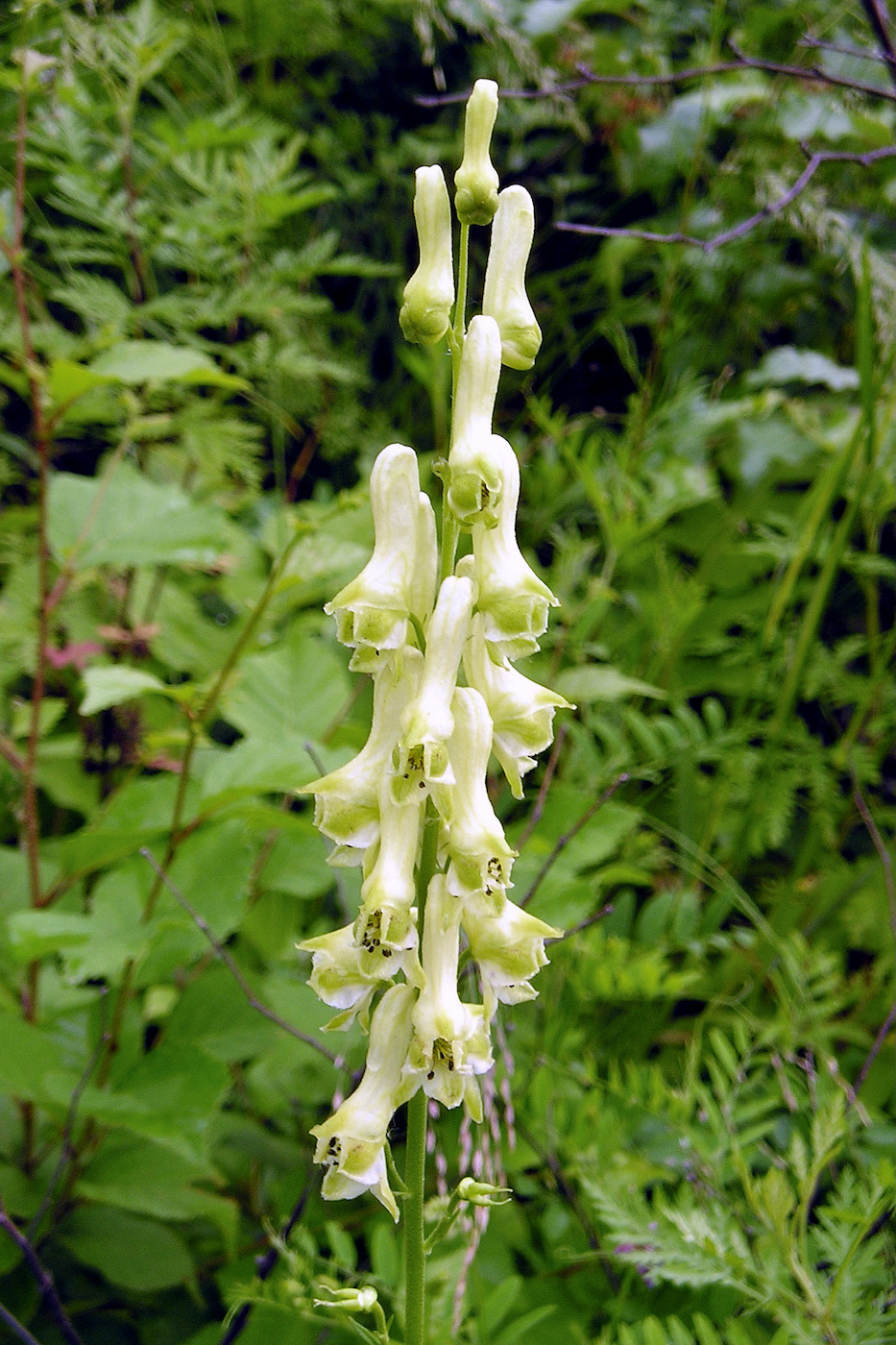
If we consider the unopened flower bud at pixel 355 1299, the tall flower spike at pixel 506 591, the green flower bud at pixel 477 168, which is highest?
the green flower bud at pixel 477 168

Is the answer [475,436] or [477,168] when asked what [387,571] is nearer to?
[475,436]

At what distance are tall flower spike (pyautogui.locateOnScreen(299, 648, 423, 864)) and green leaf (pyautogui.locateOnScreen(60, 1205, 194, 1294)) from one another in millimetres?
754

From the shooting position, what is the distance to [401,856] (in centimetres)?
87

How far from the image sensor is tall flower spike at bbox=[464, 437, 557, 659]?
2.87 ft

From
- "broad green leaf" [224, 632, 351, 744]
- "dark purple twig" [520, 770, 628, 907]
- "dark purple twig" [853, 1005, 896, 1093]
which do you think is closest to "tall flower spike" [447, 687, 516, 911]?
"dark purple twig" [520, 770, 628, 907]

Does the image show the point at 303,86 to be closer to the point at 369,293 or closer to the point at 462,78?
the point at 462,78

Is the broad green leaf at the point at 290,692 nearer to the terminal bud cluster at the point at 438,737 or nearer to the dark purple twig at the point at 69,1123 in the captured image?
the dark purple twig at the point at 69,1123

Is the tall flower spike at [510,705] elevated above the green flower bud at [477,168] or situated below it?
below

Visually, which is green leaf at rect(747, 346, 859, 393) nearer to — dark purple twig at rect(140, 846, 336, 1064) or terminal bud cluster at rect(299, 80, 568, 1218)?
terminal bud cluster at rect(299, 80, 568, 1218)

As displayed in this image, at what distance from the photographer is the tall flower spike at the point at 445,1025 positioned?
0.85 meters

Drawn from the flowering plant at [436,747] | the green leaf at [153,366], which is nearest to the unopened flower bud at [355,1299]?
the flowering plant at [436,747]

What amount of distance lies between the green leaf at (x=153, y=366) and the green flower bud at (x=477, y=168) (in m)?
0.64

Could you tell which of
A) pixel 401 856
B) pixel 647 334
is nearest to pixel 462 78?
pixel 647 334

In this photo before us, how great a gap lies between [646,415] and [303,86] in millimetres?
1792
